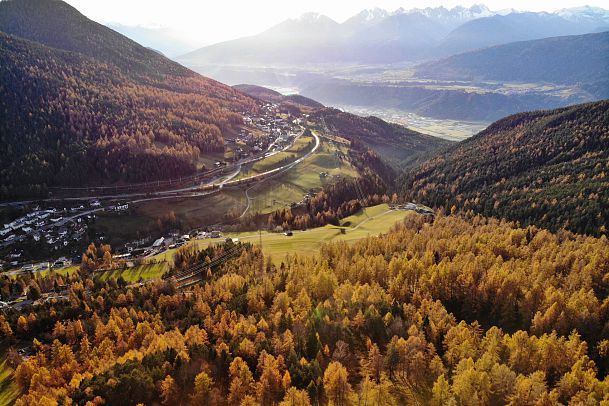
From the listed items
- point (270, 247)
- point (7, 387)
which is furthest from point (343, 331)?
point (270, 247)

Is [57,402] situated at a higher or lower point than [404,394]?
higher

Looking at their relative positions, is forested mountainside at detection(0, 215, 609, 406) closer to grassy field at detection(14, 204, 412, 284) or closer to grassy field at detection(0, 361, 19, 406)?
grassy field at detection(0, 361, 19, 406)

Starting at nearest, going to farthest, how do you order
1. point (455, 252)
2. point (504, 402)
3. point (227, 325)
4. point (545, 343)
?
point (504, 402) → point (545, 343) → point (227, 325) → point (455, 252)

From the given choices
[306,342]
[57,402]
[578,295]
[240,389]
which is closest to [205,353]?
[240,389]

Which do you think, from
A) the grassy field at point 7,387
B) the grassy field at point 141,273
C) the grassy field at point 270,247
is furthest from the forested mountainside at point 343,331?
the grassy field at point 270,247

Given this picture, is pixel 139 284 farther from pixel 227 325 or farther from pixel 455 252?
pixel 455 252
